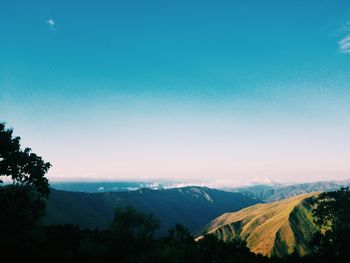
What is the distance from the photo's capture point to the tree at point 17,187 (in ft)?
238

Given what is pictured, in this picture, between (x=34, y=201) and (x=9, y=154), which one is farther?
(x=34, y=201)

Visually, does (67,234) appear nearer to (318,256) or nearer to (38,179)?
(38,179)

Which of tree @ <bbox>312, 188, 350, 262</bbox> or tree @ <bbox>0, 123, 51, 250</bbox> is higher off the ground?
tree @ <bbox>0, 123, 51, 250</bbox>

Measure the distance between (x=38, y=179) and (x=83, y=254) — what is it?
70.5 feet

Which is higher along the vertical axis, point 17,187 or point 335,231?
point 17,187

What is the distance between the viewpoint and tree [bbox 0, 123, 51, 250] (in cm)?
7250

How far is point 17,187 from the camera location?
77.3m

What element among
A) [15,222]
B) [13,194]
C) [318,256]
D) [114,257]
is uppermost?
[13,194]

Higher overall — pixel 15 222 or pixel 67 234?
pixel 15 222

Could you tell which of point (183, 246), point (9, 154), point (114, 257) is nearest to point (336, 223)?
point (183, 246)

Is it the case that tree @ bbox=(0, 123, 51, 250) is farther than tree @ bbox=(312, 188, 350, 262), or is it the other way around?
tree @ bbox=(312, 188, 350, 262)

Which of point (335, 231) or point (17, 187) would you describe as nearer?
point (17, 187)

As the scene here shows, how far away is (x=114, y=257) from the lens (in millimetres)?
84688

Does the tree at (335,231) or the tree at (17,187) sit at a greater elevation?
the tree at (17,187)
